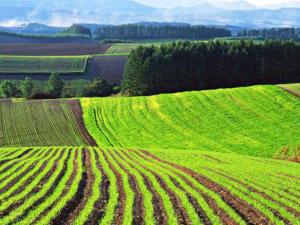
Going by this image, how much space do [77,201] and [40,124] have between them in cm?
4369

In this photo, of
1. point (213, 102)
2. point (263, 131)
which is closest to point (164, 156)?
point (263, 131)

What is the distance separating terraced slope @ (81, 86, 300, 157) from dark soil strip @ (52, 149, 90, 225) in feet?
76.1

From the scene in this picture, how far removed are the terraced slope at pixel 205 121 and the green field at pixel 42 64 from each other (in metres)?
82.9

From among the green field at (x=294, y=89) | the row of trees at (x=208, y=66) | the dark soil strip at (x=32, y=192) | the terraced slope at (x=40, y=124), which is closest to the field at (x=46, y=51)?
the row of trees at (x=208, y=66)

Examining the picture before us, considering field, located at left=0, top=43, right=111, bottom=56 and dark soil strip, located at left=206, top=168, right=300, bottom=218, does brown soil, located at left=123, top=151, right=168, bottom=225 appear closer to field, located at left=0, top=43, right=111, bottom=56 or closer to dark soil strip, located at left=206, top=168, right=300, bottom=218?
dark soil strip, located at left=206, top=168, right=300, bottom=218

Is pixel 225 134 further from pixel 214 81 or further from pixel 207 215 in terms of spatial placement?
pixel 214 81

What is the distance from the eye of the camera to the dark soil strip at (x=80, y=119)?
189ft

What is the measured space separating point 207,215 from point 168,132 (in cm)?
3726

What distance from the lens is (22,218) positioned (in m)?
19.7

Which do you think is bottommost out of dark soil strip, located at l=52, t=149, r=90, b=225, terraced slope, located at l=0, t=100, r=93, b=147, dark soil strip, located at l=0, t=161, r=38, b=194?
terraced slope, located at l=0, t=100, r=93, b=147

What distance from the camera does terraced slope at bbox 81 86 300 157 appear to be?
167 feet

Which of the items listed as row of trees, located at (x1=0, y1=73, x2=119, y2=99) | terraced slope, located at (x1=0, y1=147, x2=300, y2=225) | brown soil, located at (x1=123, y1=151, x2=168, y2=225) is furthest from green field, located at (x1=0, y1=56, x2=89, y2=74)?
brown soil, located at (x1=123, y1=151, x2=168, y2=225)

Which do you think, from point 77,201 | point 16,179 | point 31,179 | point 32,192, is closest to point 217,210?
point 77,201

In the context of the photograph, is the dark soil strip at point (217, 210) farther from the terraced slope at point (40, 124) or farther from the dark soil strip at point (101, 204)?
the terraced slope at point (40, 124)
